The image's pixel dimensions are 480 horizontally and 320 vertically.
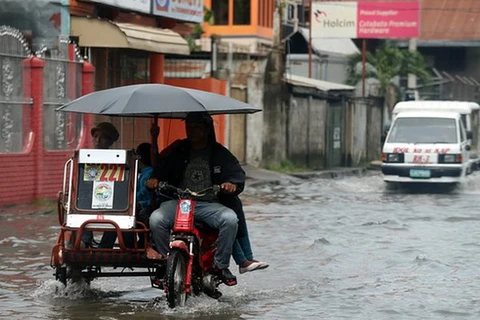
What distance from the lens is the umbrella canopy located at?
9.97 m

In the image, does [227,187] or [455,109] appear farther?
[455,109]

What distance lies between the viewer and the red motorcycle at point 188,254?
9555 mm

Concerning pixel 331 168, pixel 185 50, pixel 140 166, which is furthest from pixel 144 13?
pixel 140 166

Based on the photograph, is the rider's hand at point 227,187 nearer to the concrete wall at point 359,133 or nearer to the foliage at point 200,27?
the foliage at point 200,27

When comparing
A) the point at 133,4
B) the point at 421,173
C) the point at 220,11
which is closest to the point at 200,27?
the point at 220,11

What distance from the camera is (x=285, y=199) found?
24.1 meters

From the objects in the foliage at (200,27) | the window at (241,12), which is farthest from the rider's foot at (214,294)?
the window at (241,12)

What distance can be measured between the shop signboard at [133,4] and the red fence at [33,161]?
12.0 feet

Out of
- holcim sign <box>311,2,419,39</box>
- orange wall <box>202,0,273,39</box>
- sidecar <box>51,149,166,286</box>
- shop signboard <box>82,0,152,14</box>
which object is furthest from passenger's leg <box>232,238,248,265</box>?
holcim sign <box>311,2,419,39</box>

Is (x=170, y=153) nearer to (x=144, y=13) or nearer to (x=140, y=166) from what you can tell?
(x=140, y=166)

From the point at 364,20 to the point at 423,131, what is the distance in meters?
16.7

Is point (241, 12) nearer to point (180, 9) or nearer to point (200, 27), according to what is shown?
point (200, 27)

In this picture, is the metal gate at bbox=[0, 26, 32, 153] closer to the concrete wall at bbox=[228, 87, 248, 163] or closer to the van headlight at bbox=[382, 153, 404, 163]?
the van headlight at bbox=[382, 153, 404, 163]

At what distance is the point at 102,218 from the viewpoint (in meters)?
10.1
